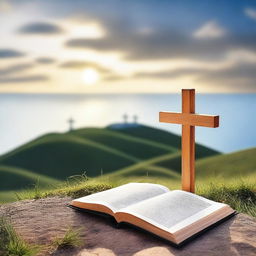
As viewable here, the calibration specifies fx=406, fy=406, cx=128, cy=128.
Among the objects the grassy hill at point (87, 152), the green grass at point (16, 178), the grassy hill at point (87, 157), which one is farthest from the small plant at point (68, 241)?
the grassy hill at point (87, 152)

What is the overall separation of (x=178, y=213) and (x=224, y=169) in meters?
10.0

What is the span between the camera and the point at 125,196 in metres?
4.29

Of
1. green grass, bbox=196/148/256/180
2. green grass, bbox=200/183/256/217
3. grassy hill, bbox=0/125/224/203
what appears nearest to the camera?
green grass, bbox=200/183/256/217

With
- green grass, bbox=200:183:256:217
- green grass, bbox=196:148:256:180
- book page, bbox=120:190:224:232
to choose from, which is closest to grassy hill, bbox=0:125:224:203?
green grass, bbox=196:148:256:180

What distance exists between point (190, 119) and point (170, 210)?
4.42 ft

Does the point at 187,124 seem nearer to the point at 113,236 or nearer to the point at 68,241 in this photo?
the point at 113,236

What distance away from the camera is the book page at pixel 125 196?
415cm

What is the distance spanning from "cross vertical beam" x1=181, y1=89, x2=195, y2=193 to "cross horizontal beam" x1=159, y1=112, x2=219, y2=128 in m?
0.06

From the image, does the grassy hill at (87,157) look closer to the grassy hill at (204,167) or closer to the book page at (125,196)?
the grassy hill at (204,167)

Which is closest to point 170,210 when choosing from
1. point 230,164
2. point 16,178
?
point 230,164

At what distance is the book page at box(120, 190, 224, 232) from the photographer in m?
3.70

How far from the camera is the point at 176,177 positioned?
14570mm

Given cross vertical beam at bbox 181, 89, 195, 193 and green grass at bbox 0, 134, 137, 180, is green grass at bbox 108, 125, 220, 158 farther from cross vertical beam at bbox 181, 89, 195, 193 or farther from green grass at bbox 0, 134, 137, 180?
cross vertical beam at bbox 181, 89, 195, 193

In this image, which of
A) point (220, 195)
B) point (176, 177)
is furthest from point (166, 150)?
point (220, 195)
